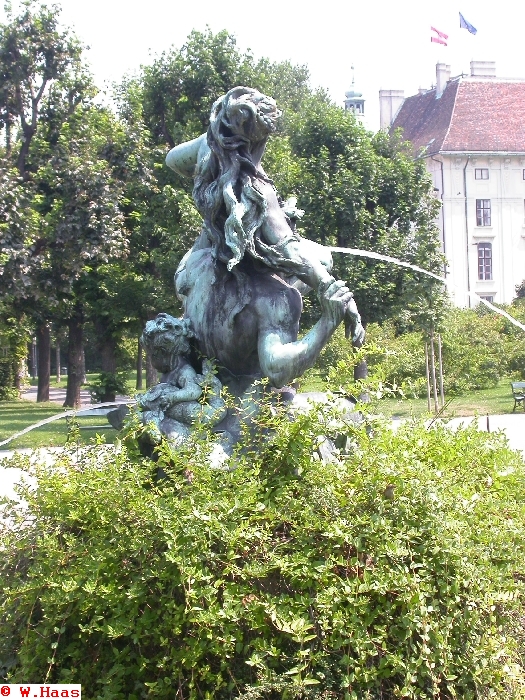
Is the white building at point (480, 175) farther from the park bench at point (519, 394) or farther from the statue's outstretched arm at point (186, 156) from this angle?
the statue's outstretched arm at point (186, 156)

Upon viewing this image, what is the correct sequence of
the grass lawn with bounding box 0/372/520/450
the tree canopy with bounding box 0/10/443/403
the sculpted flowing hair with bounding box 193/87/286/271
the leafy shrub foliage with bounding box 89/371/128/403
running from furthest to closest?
the leafy shrub foliage with bounding box 89/371/128/403 < the tree canopy with bounding box 0/10/443/403 < the grass lawn with bounding box 0/372/520/450 < the sculpted flowing hair with bounding box 193/87/286/271

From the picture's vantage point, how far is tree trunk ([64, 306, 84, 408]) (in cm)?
2680

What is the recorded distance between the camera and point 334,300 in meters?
4.17

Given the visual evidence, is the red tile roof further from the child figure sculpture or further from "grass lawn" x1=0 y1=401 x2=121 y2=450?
the child figure sculpture

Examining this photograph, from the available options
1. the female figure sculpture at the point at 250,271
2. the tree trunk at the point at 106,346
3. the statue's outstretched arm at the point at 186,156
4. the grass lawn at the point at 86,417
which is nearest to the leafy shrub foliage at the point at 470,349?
the grass lawn at the point at 86,417

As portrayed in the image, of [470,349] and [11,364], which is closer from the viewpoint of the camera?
[470,349]

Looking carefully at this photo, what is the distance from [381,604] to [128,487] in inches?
41.8

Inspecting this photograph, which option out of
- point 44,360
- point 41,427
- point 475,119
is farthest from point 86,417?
point 475,119

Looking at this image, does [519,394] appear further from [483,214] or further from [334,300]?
[483,214]

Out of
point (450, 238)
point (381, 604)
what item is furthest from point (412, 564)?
point (450, 238)

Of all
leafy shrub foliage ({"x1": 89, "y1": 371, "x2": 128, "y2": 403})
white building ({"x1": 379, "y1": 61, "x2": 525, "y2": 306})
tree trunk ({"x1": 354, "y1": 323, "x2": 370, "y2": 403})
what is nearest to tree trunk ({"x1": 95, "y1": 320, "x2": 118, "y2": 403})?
leafy shrub foliage ({"x1": 89, "y1": 371, "x2": 128, "y2": 403})

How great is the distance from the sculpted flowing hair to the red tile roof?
50.9 m

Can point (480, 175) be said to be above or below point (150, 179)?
above

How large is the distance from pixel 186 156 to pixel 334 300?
1318mm
